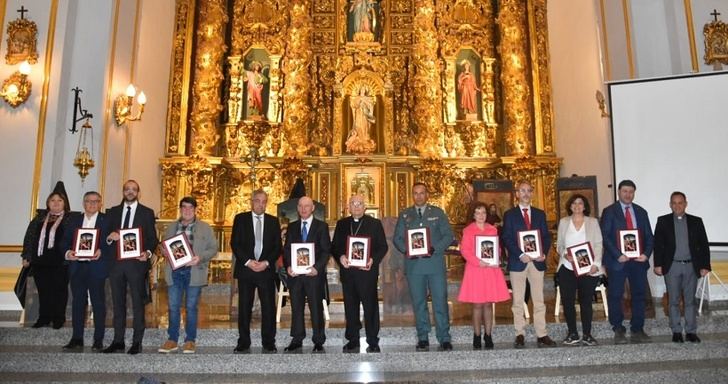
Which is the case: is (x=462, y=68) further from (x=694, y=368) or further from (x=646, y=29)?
(x=694, y=368)

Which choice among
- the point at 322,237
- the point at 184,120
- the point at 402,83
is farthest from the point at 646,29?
the point at 184,120

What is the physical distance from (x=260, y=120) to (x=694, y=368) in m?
10.6

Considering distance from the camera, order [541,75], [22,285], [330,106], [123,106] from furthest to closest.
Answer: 1. [330,106]
2. [541,75]
3. [123,106]
4. [22,285]

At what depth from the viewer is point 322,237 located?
6.25 meters

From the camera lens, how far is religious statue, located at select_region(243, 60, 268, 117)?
45.2ft

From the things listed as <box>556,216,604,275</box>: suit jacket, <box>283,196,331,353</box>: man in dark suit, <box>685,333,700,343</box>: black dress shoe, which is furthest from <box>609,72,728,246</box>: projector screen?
<box>283,196,331,353</box>: man in dark suit

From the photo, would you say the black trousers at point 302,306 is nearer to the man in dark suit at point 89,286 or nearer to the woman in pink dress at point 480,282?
the woman in pink dress at point 480,282

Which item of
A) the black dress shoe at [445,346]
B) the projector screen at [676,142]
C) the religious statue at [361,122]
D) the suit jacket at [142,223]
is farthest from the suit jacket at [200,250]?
the religious statue at [361,122]

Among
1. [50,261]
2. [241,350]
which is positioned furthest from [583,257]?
[50,261]

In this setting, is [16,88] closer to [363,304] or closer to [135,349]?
[135,349]

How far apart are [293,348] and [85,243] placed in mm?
2503

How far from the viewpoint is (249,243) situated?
20.3ft

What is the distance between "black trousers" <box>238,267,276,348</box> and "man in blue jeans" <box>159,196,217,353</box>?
1.47 ft

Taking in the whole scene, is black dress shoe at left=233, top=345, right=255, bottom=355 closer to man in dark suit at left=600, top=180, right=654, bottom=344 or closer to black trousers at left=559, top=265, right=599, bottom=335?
black trousers at left=559, top=265, right=599, bottom=335
